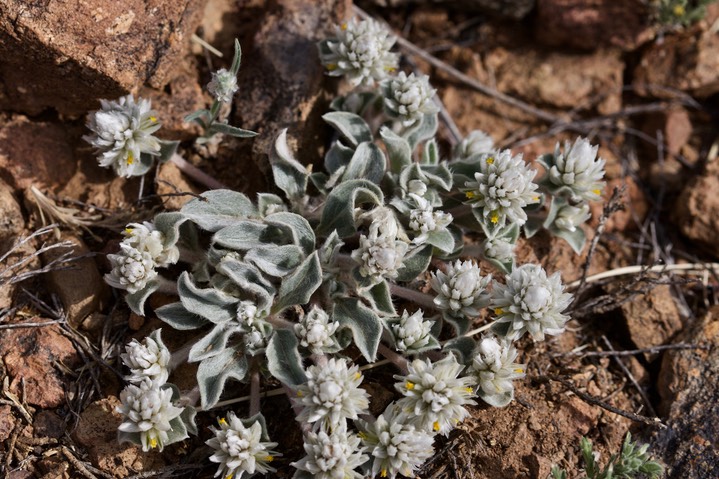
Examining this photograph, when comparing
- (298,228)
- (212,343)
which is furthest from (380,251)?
(212,343)

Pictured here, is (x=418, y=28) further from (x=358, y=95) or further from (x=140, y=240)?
(x=140, y=240)

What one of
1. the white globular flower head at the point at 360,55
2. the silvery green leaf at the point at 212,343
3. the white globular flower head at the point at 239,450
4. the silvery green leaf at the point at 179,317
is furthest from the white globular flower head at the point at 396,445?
the white globular flower head at the point at 360,55

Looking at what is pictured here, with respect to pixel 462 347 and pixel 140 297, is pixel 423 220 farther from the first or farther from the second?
pixel 140 297

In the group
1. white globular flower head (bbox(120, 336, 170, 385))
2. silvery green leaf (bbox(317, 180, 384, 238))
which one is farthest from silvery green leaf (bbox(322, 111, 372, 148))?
white globular flower head (bbox(120, 336, 170, 385))

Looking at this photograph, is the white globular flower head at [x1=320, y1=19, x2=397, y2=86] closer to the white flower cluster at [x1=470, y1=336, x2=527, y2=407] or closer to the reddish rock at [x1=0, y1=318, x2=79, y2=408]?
the white flower cluster at [x1=470, y1=336, x2=527, y2=407]

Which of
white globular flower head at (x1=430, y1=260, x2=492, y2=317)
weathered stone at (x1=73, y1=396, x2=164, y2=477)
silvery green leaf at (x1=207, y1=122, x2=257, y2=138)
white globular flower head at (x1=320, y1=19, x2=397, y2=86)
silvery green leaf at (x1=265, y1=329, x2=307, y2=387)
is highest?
white globular flower head at (x1=320, y1=19, x2=397, y2=86)
